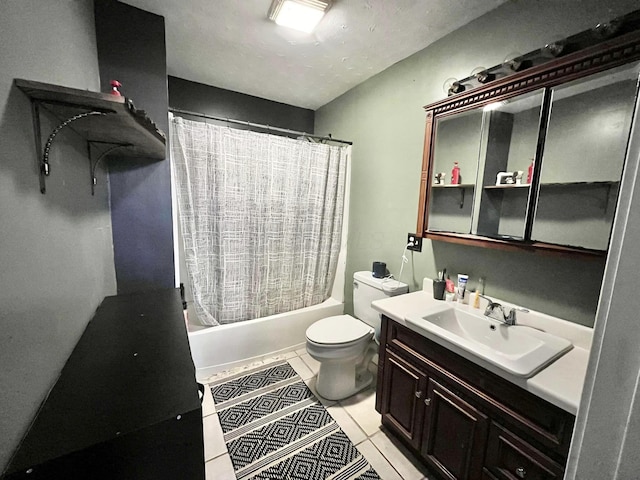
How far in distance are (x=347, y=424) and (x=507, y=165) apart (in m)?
1.74

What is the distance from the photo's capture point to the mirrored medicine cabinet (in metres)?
0.99

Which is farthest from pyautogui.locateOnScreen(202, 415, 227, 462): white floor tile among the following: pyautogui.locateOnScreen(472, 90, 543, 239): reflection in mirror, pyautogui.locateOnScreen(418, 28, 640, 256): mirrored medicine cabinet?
pyautogui.locateOnScreen(472, 90, 543, 239): reflection in mirror

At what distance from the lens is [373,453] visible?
1.41 meters

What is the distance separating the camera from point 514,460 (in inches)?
37.2

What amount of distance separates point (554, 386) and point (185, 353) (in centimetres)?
128

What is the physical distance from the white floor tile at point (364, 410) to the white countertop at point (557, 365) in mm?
738

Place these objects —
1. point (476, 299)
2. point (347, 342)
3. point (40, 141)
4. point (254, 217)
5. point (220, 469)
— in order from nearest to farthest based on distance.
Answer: point (40, 141)
point (220, 469)
point (476, 299)
point (347, 342)
point (254, 217)

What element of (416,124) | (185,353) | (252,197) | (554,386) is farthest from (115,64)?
(554,386)

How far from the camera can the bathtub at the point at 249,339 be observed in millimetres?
1990

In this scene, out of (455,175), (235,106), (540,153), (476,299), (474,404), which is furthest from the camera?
(235,106)

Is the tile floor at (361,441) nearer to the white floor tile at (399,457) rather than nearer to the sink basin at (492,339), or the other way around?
the white floor tile at (399,457)

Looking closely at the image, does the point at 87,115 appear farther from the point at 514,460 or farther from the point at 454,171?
the point at 514,460

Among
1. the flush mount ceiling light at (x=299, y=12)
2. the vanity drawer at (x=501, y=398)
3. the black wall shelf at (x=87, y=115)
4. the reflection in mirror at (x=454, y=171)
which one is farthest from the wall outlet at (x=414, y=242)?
the black wall shelf at (x=87, y=115)

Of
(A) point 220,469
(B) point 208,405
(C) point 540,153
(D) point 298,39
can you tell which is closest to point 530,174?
(C) point 540,153
